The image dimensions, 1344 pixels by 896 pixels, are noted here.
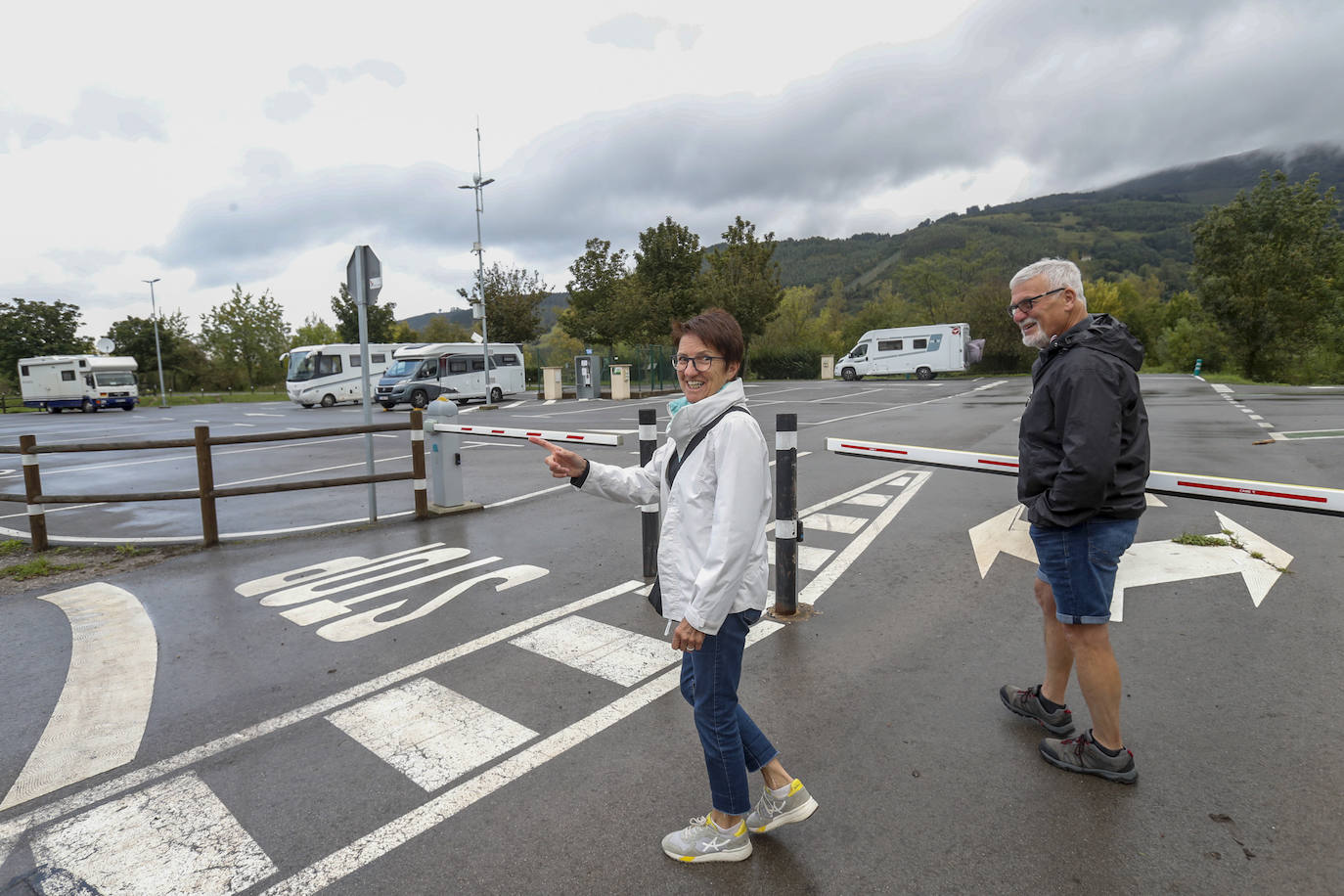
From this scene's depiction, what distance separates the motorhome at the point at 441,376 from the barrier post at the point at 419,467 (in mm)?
22806

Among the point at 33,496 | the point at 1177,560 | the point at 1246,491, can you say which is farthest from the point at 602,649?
the point at 33,496

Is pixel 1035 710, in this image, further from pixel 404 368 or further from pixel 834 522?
pixel 404 368

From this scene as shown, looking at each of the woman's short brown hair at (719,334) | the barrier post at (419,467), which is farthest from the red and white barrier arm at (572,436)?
the woman's short brown hair at (719,334)

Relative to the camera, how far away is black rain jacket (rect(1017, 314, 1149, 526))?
8.49 feet

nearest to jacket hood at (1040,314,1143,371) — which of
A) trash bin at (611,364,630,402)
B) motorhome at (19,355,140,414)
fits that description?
trash bin at (611,364,630,402)

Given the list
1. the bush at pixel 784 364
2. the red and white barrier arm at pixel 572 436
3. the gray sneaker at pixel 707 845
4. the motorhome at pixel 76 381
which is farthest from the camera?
the bush at pixel 784 364

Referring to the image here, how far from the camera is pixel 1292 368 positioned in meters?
37.2

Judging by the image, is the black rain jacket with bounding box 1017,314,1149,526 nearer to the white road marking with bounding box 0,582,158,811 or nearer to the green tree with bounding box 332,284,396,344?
the white road marking with bounding box 0,582,158,811

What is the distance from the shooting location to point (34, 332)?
184 ft

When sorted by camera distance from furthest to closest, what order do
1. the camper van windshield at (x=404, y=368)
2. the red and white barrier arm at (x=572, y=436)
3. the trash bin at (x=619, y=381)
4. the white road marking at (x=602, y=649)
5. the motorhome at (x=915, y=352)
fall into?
the motorhome at (x=915, y=352)
the trash bin at (x=619, y=381)
the camper van windshield at (x=404, y=368)
the red and white barrier arm at (x=572, y=436)
the white road marking at (x=602, y=649)

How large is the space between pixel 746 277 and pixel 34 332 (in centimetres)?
5533

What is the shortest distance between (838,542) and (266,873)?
16.5 feet

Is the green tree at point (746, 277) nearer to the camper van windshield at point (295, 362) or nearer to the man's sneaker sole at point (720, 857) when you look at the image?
the camper van windshield at point (295, 362)

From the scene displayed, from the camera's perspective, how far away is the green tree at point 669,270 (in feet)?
147
